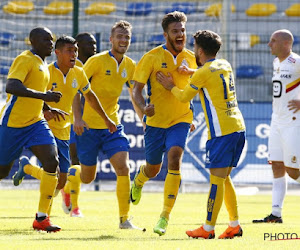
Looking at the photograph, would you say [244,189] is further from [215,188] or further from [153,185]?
[215,188]

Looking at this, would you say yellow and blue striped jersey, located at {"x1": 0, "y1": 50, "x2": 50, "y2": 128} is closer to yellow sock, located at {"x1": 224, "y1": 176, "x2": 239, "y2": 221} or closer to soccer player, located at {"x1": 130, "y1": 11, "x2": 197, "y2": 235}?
soccer player, located at {"x1": 130, "y1": 11, "x2": 197, "y2": 235}

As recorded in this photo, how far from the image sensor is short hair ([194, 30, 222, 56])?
26.5 ft

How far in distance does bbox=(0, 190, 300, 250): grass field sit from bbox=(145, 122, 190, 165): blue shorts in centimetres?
88

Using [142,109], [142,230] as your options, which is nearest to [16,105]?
[142,109]

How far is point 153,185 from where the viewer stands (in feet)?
61.6

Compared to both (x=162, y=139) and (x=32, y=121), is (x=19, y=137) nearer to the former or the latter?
(x=32, y=121)

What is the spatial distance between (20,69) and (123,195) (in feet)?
7.07

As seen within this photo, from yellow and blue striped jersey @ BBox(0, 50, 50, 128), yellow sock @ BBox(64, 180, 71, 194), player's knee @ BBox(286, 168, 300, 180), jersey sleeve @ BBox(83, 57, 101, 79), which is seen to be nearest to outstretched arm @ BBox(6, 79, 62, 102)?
yellow and blue striped jersey @ BBox(0, 50, 50, 128)

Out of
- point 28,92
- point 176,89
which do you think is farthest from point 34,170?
point 176,89

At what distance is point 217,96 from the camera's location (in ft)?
26.5

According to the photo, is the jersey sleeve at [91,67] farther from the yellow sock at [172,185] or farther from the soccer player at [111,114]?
the yellow sock at [172,185]

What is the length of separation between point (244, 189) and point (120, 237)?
31.5ft

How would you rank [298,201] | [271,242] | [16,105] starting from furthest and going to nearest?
[298,201] < [16,105] < [271,242]

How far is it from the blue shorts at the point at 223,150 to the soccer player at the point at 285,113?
281 cm
